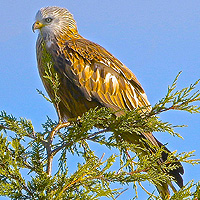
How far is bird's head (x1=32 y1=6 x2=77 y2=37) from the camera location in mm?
6070

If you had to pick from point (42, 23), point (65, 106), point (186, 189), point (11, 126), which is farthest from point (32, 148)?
point (42, 23)

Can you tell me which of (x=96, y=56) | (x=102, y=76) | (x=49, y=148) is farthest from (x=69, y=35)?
(x=49, y=148)

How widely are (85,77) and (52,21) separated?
129 centimetres

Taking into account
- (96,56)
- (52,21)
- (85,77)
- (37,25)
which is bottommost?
(85,77)

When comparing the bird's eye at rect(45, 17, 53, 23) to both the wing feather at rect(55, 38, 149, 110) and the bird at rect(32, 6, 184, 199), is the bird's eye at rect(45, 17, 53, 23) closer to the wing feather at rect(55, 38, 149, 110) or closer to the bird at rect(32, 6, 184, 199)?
the bird at rect(32, 6, 184, 199)

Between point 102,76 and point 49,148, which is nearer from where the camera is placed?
point 49,148

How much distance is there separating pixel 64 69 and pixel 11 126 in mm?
1846

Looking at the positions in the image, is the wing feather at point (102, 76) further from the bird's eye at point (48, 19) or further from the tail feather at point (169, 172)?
the bird's eye at point (48, 19)

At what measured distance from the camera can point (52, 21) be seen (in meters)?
6.25

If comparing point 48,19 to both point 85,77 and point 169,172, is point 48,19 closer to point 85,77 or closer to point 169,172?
point 85,77

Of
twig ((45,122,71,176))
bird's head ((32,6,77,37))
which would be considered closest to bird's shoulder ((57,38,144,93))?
bird's head ((32,6,77,37))

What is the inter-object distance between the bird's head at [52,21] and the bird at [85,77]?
14 millimetres

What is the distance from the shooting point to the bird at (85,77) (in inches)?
210

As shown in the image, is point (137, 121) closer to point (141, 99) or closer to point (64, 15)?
point (141, 99)
